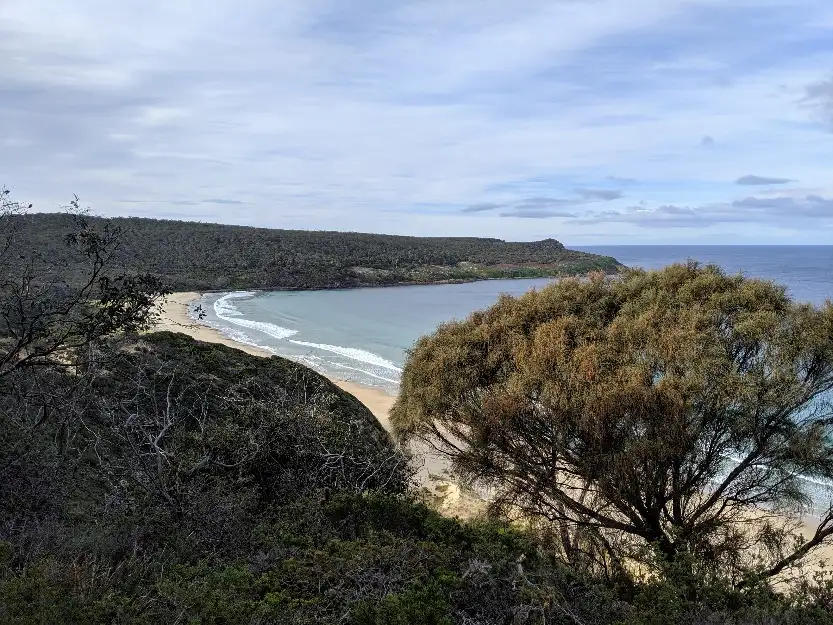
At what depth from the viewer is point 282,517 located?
761cm

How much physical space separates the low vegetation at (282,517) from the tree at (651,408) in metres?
0.06

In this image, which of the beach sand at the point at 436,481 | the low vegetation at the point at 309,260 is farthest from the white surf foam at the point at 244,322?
the beach sand at the point at 436,481

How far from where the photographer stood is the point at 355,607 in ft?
15.6

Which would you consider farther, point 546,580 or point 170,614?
point 546,580

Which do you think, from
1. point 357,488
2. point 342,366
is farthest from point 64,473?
point 342,366

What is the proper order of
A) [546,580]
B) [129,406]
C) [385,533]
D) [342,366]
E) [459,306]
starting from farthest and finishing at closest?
[459,306]
[342,366]
[129,406]
[385,533]
[546,580]

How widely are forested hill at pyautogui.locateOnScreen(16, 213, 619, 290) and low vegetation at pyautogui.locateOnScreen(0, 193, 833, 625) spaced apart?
6233 centimetres

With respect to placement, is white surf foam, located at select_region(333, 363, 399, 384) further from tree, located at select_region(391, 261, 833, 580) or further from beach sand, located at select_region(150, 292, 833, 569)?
tree, located at select_region(391, 261, 833, 580)

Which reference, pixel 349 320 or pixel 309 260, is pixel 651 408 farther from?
pixel 309 260

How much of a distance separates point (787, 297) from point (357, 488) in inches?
243

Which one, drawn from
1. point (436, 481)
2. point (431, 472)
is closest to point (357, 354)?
point (431, 472)

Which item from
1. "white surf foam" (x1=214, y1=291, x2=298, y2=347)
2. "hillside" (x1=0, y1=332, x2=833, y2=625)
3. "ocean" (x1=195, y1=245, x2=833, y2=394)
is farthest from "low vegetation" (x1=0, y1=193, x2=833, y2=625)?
"white surf foam" (x1=214, y1=291, x2=298, y2=347)

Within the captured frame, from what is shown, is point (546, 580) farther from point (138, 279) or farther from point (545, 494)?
point (138, 279)

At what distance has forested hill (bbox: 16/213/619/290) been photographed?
262 ft
